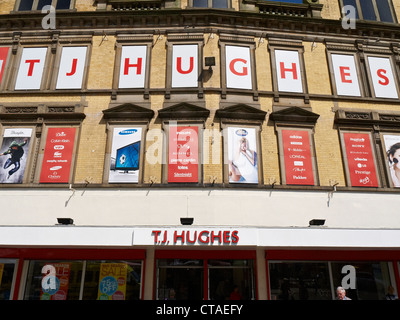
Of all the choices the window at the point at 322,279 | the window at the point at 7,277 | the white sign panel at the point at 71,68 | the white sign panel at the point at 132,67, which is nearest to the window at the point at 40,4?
the white sign panel at the point at 71,68

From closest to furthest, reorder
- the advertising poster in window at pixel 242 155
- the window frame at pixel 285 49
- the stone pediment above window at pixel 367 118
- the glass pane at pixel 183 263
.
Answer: the glass pane at pixel 183 263
the advertising poster in window at pixel 242 155
the stone pediment above window at pixel 367 118
the window frame at pixel 285 49

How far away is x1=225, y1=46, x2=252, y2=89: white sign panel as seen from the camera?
43.7 ft

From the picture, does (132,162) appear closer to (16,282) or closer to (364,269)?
(16,282)

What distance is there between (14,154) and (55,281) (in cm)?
528

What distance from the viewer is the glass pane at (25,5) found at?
1497 centimetres

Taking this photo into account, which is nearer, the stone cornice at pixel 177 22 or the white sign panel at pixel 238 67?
the white sign panel at pixel 238 67

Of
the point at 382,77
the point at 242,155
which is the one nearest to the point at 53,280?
the point at 242,155

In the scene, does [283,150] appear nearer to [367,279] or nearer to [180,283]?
[367,279]

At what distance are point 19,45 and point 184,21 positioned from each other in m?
7.63

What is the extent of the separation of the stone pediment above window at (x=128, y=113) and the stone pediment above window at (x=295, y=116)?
201 inches

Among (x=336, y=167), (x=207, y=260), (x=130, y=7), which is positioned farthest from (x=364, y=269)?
(x=130, y=7)

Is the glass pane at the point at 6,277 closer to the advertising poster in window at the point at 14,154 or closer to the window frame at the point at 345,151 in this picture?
the advertising poster in window at the point at 14,154

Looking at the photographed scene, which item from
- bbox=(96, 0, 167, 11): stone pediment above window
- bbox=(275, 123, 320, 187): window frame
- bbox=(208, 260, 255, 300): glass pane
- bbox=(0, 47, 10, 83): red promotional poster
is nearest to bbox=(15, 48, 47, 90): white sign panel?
bbox=(0, 47, 10, 83): red promotional poster

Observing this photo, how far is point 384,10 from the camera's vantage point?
1563 centimetres
